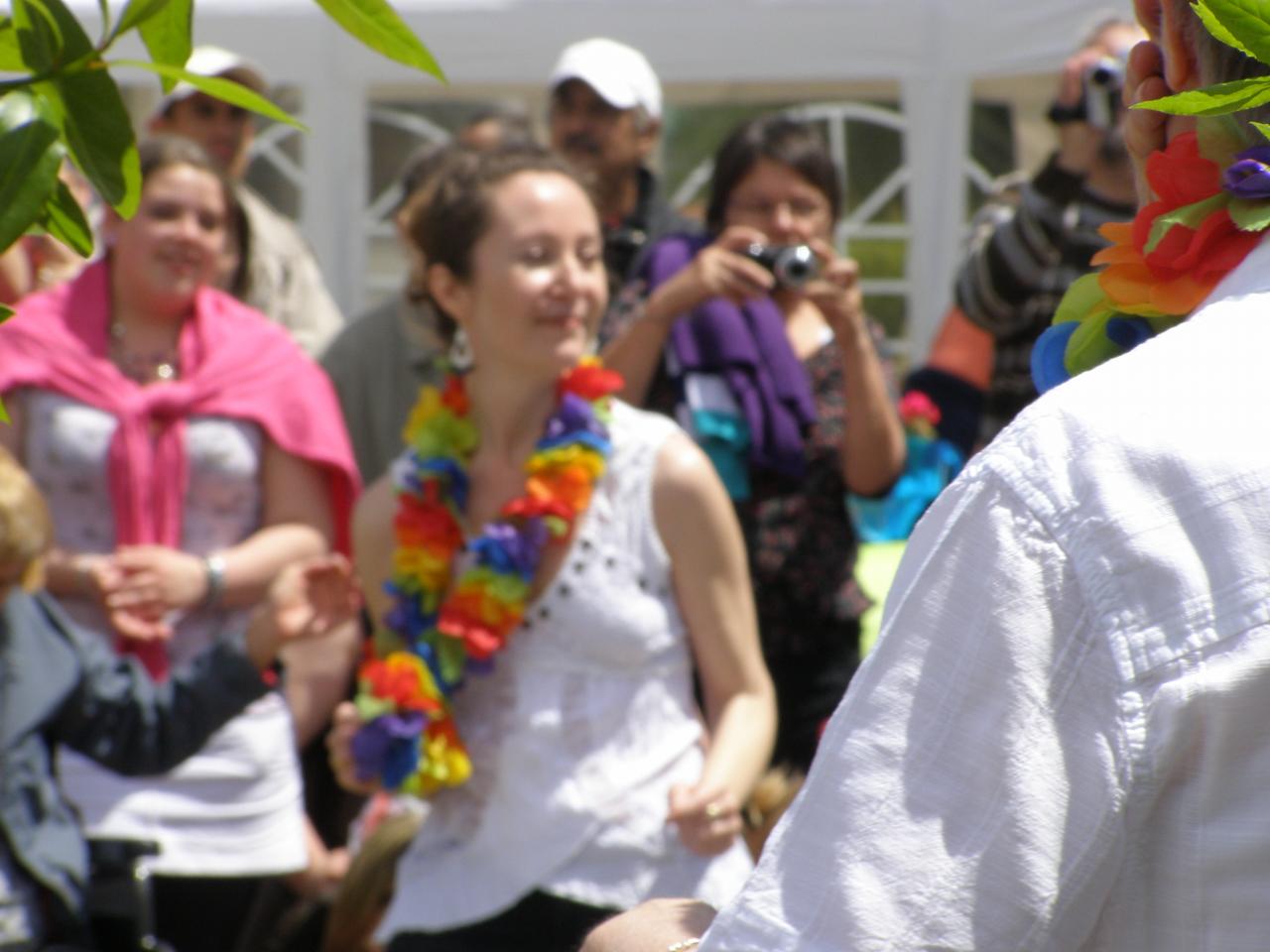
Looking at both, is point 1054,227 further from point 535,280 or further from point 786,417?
point 535,280

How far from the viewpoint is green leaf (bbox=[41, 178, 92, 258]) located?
1.12 metres

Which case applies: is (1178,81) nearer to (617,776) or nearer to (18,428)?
(617,776)

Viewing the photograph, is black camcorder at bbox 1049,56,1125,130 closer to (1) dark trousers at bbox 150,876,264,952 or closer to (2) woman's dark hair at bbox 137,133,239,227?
(2) woman's dark hair at bbox 137,133,239,227

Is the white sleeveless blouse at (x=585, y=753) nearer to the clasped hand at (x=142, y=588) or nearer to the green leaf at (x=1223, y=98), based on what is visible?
the clasped hand at (x=142, y=588)

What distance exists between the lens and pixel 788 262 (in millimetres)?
3607

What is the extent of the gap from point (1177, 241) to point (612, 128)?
3.12 m

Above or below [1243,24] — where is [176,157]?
below

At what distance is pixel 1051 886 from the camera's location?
3.06ft

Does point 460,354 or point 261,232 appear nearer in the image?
point 460,354

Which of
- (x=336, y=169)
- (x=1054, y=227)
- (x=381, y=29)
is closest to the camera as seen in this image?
(x=381, y=29)

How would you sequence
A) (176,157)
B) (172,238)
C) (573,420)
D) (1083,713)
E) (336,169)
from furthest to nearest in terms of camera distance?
1. (336,169)
2. (176,157)
3. (172,238)
4. (573,420)
5. (1083,713)

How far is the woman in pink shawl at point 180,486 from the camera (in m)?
3.42

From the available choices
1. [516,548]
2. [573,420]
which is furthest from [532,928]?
[573,420]

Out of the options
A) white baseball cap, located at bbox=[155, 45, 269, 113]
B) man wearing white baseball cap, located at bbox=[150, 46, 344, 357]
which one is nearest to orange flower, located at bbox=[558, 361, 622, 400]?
man wearing white baseball cap, located at bbox=[150, 46, 344, 357]
